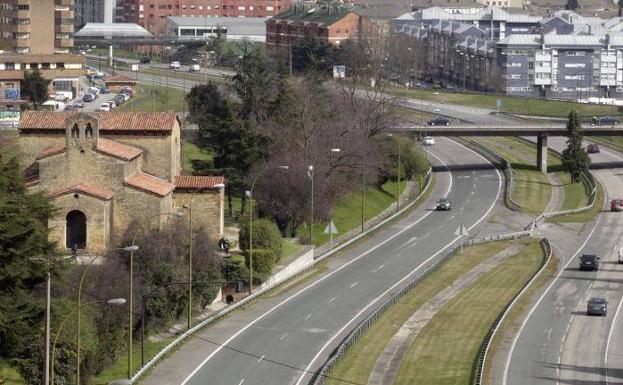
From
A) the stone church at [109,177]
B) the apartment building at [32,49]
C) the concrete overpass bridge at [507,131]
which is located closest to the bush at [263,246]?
the stone church at [109,177]

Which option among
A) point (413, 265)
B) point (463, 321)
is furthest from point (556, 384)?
point (413, 265)

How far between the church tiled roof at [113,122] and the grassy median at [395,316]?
17938 mm

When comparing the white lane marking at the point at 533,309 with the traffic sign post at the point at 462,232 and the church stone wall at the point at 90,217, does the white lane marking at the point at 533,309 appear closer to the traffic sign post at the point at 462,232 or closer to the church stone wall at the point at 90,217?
the traffic sign post at the point at 462,232

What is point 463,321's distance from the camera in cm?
8406

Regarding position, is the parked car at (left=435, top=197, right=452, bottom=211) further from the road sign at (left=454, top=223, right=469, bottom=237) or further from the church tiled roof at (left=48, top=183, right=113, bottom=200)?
the church tiled roof at (left=48, top=183, right=113, bottom=200)

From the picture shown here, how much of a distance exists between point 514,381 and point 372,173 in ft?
173

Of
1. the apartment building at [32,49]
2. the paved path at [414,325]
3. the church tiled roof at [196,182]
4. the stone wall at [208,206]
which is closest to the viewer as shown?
the paved path at [414,325]

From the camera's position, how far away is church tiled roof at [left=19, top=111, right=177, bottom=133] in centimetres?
9588

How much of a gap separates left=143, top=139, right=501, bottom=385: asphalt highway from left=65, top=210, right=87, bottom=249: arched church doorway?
10.9 m

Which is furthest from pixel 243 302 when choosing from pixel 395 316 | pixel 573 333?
pixel 573 333

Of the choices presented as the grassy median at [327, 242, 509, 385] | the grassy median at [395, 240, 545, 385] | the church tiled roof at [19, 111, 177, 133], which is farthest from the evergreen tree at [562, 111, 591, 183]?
the church tiled roof at [19, 111, 177, 133]

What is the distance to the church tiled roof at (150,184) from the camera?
300ft

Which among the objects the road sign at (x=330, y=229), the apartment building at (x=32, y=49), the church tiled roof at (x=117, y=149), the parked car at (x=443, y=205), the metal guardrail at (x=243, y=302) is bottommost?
the metal guardrail at (x=243, y=302)

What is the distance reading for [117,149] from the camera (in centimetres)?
9369
